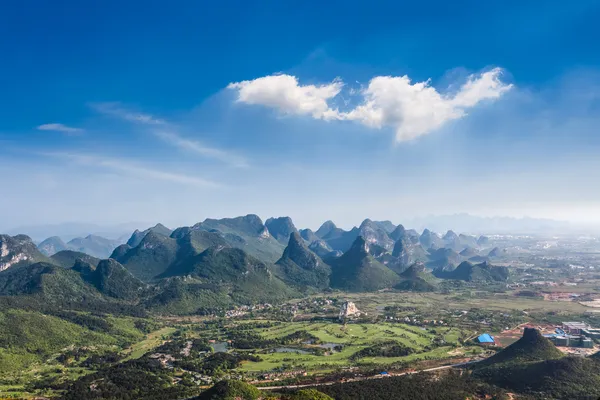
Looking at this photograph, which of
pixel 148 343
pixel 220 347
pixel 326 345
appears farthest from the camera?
pixel 148 343

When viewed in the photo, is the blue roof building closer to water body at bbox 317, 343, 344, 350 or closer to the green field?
the green field

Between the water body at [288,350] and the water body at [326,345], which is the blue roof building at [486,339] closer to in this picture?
the water body at [326,345]

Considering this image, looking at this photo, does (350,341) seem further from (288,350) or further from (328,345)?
(288,350)

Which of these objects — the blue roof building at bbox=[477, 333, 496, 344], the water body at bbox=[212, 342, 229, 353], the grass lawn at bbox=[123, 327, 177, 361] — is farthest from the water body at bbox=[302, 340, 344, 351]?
the grass lawn at bbox=[123, 327, 177, 361]

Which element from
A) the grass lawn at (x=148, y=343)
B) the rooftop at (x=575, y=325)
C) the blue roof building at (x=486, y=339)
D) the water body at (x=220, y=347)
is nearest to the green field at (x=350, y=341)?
the blue roof building at (x=486, y=339)

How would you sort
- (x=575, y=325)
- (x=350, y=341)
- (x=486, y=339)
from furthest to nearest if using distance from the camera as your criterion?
1. (x=575, y=325)
2. (x=350, y=341)
3. (x=486, y=339)

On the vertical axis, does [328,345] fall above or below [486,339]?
below

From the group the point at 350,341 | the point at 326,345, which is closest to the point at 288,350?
the point at 326,345

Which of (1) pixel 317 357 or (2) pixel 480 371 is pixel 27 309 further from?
(2) pixel 480 371

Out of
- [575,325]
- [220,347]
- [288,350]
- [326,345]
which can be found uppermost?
[220,347]

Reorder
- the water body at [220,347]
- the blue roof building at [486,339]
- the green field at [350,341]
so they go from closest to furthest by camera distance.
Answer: the green field at [350,341]
the water body at [220,347]
the blue roof building at [486,339]

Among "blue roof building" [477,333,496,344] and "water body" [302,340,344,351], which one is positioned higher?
"blue roof building" [477,333,496,344]

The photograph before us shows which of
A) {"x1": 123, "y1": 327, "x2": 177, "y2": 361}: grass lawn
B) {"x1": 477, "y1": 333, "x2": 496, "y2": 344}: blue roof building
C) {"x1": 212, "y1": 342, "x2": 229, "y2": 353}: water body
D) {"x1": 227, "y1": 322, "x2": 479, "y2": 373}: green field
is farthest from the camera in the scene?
{"x1": 477, "y1": 333, "x2": 496, "y2": 344}: blue roof building
